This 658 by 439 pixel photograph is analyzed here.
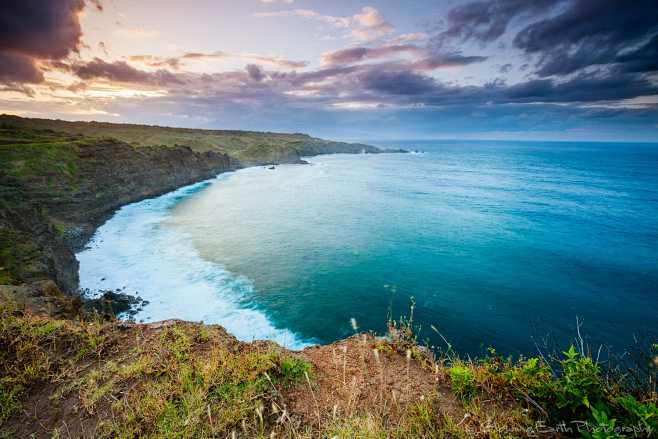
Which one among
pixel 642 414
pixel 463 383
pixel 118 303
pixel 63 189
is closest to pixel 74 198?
pixel 63 189

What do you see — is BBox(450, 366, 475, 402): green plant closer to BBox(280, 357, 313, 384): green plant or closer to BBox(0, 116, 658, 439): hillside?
BBox(0, 116, 658, 439): hillside

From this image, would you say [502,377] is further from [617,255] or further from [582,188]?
[582,188]

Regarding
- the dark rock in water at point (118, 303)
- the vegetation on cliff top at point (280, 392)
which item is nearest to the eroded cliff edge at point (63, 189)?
the dark rock in water at point (118, 303)

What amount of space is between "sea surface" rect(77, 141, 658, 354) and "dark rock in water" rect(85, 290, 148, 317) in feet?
2.89

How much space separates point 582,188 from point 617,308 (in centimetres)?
5987

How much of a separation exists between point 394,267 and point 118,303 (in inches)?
822

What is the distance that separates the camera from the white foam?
18016mm

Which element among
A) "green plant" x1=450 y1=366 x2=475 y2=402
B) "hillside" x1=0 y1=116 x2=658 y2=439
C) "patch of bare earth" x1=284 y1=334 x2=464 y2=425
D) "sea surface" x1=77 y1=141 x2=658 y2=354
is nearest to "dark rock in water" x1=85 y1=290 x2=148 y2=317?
"sea surface" x1=77 y1=141 x2=658 y2=354

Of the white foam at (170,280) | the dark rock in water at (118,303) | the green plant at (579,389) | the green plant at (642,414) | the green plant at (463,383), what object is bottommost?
the white foam at (170,280)

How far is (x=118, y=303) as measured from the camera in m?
18.9

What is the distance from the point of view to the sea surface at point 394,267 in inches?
713

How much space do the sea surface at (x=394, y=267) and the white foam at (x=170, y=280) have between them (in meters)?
0.13

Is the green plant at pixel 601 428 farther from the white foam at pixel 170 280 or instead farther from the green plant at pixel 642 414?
the white foam at pixel 170 280

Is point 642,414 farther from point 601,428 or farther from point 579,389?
point 579,389
